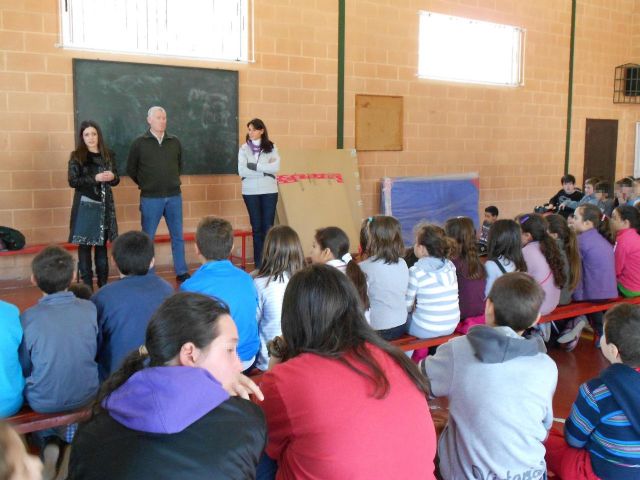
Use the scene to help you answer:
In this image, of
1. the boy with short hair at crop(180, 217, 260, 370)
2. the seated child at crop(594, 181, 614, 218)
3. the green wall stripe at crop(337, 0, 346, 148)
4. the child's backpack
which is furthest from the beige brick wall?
the boy with short hair at crop(180, 217, 260, 370)

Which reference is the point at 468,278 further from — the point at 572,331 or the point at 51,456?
the point at 51,456

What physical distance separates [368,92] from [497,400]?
5995 millimetres

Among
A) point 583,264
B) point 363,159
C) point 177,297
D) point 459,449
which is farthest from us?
point 363,159

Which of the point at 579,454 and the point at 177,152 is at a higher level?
the point at 177,152

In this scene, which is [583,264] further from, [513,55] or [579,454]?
[513,55]

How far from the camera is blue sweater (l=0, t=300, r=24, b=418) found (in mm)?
2385

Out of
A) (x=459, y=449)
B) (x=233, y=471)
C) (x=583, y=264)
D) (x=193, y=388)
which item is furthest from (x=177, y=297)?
(x=583, y=264)

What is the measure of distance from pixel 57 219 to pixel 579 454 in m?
4.78

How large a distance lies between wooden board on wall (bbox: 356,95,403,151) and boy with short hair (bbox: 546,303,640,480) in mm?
5625

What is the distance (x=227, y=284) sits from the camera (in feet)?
9.44

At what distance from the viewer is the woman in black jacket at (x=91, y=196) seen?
486cm

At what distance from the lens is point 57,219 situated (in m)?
5.68

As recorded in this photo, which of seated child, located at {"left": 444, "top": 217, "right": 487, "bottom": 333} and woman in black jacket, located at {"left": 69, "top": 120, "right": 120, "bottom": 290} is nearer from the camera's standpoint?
seated child, located at {"left": 444, "top": 217, "right": 487, "bottom": 333}

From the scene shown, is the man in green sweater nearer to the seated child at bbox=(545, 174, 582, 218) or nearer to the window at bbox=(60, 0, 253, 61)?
the window at bbox=(60, 0, 253, 61)
